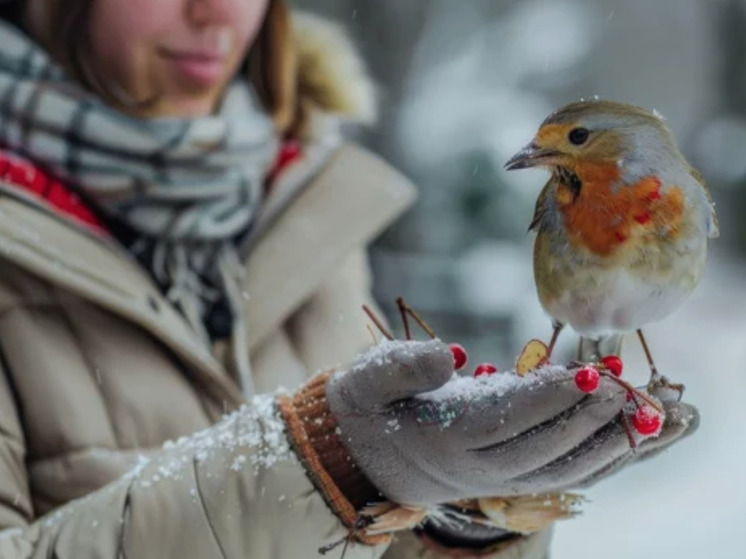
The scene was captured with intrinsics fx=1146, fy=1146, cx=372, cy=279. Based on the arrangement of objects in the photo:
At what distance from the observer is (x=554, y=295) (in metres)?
0.48

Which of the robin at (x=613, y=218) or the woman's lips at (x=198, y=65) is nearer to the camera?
the robin at (x=613, y=218)

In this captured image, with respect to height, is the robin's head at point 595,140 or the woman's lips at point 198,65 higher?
the robin's head at point 595,140

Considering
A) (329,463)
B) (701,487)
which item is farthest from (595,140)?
(701,487)

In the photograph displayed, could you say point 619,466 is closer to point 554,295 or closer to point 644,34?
point 554,295

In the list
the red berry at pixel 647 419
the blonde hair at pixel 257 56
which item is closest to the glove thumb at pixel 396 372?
the red berry at pixel 647 419

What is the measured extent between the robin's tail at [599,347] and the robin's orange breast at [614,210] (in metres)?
0.07

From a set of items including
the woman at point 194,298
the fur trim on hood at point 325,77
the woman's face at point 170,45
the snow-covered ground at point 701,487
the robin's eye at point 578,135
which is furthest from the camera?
the fur trim on hood at point 325,77

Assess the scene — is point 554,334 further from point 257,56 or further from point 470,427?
point 257,56

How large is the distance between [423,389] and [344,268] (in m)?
0.59

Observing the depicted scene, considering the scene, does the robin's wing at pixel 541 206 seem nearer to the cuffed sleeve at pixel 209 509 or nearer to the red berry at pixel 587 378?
the red berry at pixel 587 378

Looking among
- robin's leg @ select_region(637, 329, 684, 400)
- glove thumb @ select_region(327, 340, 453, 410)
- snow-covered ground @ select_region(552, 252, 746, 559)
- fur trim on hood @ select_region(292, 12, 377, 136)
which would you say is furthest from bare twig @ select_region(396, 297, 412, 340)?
fur trim on hood @ select_region(292, 12, 377, 136)

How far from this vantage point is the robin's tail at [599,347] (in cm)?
52

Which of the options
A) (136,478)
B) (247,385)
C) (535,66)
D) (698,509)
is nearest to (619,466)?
(136,478)

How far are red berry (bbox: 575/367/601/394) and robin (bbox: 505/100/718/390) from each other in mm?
16
